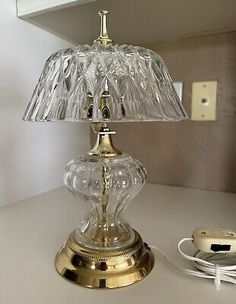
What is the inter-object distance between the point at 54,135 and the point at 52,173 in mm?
114

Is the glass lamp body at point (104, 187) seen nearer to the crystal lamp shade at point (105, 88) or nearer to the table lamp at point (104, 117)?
the table lamp at point (104, 117)

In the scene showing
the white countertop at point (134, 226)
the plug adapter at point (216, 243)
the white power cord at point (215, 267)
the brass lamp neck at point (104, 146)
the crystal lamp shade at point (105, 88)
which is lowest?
the white countertop at point (134, 226)

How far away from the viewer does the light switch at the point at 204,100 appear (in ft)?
2.68

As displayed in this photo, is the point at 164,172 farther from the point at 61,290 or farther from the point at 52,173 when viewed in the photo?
the point at 61,290

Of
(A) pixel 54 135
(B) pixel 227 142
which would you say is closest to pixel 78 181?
(A) pixel 54 135

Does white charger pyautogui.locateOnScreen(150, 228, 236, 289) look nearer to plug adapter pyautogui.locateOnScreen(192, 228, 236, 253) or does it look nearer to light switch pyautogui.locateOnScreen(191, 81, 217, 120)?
plug adapter pyautogui.locateOnScreen(192, 228, 236, 253)

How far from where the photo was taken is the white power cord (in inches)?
15.0

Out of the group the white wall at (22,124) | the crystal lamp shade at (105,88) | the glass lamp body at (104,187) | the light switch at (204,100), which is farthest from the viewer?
the light switch at (204,100)

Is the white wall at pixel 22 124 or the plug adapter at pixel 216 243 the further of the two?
the white wall at pixel 22 124

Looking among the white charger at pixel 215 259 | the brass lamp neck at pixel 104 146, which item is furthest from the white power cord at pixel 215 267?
the brass lamp neck at pixel 104 146

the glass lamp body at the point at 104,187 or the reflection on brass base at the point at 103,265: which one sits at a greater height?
the glass lamp body at the point at 104,187

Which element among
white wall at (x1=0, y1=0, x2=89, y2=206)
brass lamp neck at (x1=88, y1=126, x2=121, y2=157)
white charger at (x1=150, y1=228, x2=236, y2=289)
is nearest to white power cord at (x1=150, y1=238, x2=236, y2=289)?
white charger at (x1=150, y1=228, x2=236, y2=289)

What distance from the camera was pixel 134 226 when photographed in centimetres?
59

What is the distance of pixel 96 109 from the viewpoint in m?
0.34
